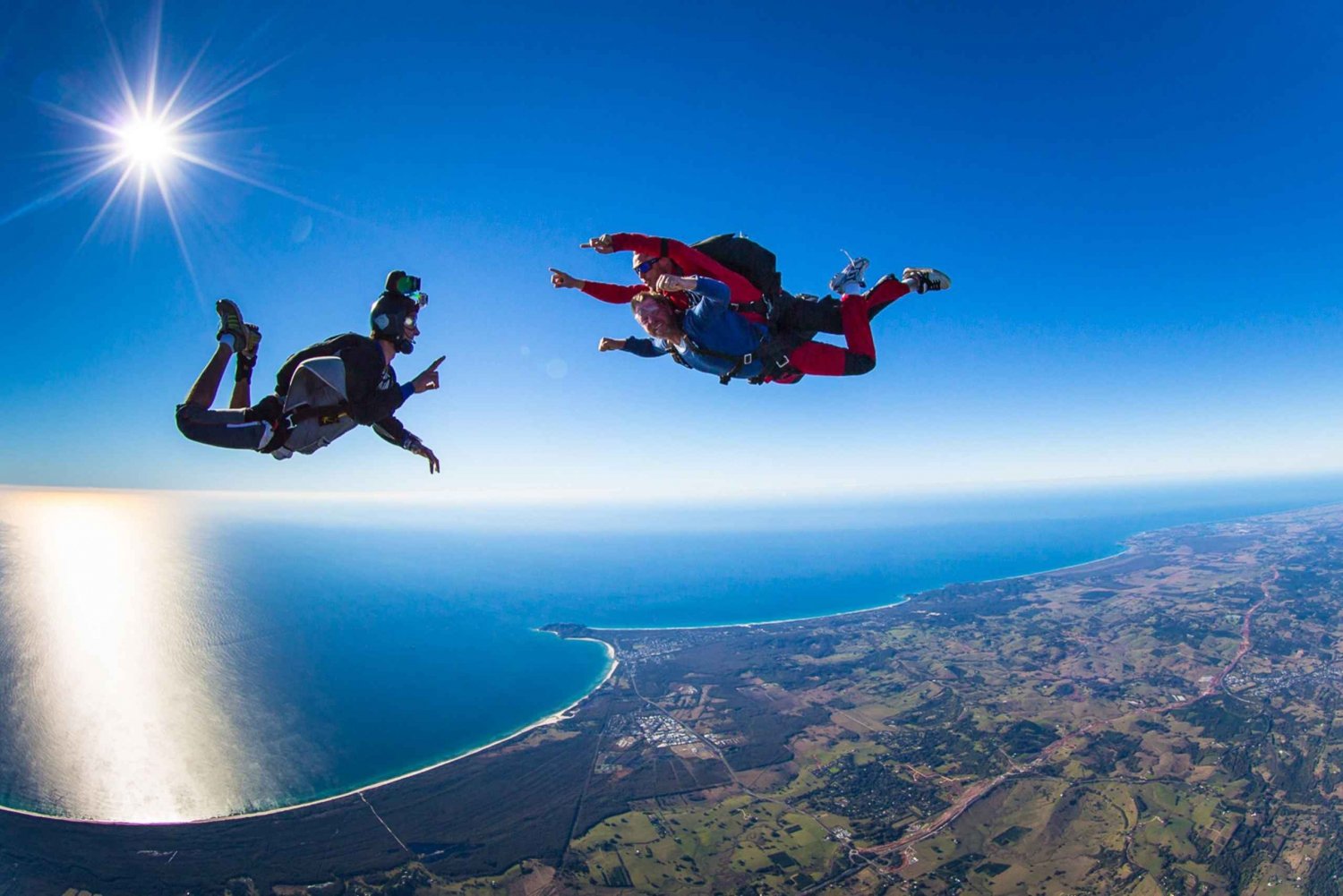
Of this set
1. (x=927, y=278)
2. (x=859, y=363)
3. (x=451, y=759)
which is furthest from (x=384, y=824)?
(x=927, y=278)

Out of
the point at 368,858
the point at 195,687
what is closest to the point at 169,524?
the point at 195,687

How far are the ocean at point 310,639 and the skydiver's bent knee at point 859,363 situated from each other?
44442mm

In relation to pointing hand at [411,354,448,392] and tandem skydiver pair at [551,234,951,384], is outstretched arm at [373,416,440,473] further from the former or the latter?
tandem skydiver pair at [551,234,951,384]

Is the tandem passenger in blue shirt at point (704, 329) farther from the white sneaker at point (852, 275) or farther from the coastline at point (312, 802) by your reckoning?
the coastline at point (312, 802)

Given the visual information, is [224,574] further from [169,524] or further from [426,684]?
[169,524]

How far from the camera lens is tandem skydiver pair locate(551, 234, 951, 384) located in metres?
3.93

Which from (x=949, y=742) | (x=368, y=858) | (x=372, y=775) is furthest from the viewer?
(x=949, y=742)

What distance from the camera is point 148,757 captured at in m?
37.6

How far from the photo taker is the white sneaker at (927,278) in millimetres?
4531

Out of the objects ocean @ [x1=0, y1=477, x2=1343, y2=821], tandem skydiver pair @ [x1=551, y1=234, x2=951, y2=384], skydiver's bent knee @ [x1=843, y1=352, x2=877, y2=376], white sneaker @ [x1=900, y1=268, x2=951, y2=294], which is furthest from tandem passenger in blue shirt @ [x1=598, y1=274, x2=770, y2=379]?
ocean @ [x1=0, y1=477, x2=1343, y2=821]

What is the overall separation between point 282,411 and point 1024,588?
11501 cm

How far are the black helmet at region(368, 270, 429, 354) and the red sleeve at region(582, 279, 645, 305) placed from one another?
1.39 m

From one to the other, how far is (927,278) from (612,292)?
2.85 meters

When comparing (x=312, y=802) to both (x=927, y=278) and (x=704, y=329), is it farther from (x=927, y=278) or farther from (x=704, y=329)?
(x=927, y=278)
